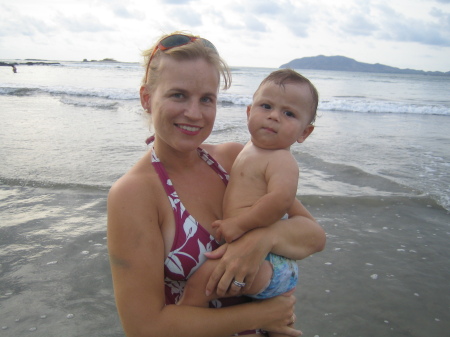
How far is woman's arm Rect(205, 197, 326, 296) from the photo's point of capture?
1741mm

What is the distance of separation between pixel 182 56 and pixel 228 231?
86 centimetres

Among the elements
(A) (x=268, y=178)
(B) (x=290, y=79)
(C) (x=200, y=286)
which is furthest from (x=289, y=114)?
(C) (x=200, y=286)

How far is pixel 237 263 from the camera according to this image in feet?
5.70

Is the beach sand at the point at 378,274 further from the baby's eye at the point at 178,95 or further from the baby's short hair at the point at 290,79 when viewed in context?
the baby's eye at the point at 178,95

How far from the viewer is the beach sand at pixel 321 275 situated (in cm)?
327

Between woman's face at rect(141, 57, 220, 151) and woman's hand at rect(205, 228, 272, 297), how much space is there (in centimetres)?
53

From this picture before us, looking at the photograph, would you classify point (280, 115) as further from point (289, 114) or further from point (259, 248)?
point (259, 248)

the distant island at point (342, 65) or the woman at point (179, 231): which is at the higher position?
the distant island at point (342, 65)

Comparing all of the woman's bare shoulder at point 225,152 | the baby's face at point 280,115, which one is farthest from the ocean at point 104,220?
the baby's face at point 280,115

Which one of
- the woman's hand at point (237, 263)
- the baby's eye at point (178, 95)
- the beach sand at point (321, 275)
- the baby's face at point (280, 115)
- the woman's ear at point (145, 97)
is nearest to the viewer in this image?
the woman's hand at point (237, 263)

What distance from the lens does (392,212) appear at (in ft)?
18.7

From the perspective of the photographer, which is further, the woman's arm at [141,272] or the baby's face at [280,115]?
the baby's face at [280,115]

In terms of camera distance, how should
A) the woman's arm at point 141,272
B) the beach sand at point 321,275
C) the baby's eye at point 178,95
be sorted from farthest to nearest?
the beach sand at point 321,275 < the baby's eye at point 178,95 < the woman's arm at point 141,272

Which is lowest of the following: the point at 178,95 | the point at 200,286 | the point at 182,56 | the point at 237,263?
the point at 200,286
